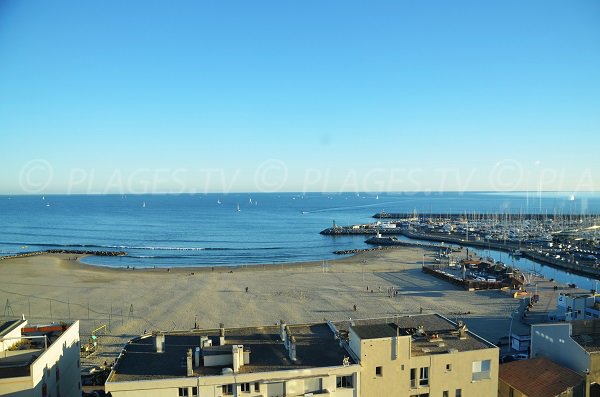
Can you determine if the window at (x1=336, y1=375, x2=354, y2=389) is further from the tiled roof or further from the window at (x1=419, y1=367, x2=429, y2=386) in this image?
the tiled roof

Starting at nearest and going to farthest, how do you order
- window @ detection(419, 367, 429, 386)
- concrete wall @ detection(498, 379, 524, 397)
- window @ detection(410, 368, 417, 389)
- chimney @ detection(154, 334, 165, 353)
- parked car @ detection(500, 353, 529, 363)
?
window @ detection(410, 368, 417, 389), window @ detection(419, 367, 429, 386), chimney @ detection(154, 334, 165, 353), concrete wall @ detection(498, 379, 524, 397), parked car @ detection(500, 353, 529, 363)

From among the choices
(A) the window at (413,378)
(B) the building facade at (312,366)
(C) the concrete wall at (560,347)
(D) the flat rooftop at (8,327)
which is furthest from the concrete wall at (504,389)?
(D) the flat rooftop at (8,327)

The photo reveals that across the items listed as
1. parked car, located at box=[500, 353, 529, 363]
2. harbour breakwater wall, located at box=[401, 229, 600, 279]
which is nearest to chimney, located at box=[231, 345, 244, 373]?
parked car, located at box=[500, 353, 529, 363]

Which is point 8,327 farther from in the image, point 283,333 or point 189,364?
point 283,333

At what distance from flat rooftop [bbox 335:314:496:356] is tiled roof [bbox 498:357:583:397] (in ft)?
5.34

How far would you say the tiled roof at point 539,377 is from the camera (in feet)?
42.0

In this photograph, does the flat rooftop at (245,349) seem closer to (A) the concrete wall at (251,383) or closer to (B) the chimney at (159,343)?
(B) the chimney at (159,343)

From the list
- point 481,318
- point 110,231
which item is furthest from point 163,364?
point 110,231

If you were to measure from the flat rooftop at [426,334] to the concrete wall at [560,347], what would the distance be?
11.6 feet

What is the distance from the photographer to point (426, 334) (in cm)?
1367

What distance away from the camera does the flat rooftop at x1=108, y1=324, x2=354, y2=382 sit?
36.1 ft

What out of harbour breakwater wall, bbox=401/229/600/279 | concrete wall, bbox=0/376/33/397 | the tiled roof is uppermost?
concrete wall, bbox=0/376/33/397

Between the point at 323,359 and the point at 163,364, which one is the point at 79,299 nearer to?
the point at 163,364

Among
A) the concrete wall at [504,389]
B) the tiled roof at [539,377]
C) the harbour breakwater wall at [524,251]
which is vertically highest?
the tiled roof at [539,377]
